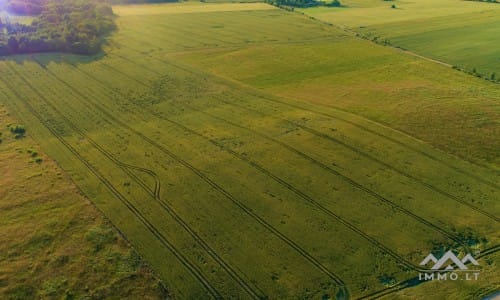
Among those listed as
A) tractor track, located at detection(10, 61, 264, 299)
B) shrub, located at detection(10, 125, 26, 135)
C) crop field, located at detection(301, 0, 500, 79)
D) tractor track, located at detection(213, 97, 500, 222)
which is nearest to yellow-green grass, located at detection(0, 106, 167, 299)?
tractor track, located at detection(10, 61, 264, 299)

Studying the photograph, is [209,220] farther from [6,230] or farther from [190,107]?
[190,107]

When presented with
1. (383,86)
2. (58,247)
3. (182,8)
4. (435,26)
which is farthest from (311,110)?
(182,8)

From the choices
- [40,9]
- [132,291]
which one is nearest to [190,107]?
[132,291]

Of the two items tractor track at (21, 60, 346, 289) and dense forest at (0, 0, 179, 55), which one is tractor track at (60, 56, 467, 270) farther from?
dense forest at (0, 0, 179, 55)

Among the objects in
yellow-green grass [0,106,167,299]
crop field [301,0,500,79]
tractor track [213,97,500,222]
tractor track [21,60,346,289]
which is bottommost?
yellow-green grass [0,106,167,299]

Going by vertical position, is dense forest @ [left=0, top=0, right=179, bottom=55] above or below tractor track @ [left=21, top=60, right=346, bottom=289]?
above

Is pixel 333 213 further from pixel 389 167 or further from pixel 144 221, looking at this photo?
pixel 144 221

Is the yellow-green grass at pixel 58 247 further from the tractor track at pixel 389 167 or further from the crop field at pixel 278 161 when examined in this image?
the tractor track at pixel 389 167
